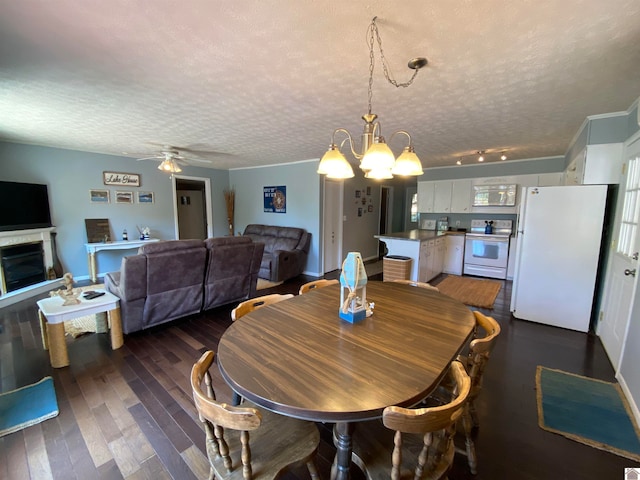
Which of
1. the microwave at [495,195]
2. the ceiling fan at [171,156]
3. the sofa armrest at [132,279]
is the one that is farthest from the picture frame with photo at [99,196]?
the microwave at [495,195]

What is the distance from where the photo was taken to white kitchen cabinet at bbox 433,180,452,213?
6098 millimetres

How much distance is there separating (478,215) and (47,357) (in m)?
7.16

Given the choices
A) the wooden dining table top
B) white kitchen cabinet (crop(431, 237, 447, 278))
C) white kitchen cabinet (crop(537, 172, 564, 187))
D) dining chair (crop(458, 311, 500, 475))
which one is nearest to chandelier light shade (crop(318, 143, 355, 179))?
the wooden dining table top

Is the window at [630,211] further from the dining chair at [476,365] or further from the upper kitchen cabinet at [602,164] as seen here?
the dining chair at [476,365]

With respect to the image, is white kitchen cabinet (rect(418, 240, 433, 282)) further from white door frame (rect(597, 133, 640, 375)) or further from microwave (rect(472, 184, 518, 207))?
white door frame (rect(597, 133, 640, 375))

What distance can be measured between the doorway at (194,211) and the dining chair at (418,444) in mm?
6680

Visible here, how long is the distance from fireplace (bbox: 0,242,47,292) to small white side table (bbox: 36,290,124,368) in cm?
210

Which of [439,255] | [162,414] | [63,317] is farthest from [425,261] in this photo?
[63,317]

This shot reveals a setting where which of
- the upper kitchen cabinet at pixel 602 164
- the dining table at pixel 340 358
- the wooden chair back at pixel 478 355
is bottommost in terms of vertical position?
the wooden chair back at pixel 478 355

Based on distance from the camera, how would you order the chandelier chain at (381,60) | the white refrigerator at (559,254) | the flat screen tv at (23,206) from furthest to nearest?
the flat screen tv at (23,206)
the white refrigerator at (559,254)
the chandelier chain at (381,60)

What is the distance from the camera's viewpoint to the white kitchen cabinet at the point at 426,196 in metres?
6.32

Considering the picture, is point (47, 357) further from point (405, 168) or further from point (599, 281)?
point (599, 281)

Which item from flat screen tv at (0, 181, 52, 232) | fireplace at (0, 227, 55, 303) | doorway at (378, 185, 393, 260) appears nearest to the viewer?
fireplace at (0, 227, 55, 303)

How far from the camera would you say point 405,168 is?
1.72 metres
